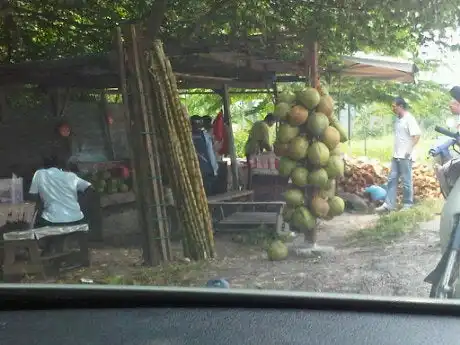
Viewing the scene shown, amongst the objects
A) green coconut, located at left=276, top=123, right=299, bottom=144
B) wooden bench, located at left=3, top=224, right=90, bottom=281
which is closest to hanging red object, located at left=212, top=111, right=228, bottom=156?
wooden bench, located at left=3, top=224, right=90, bottom=281

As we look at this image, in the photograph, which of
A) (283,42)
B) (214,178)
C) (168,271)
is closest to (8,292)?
(168,271)

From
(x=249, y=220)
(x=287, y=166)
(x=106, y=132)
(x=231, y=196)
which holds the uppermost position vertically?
(x=106, y=132)

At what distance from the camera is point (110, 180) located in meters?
9.47

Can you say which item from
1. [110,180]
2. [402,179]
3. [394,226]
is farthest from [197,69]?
[402,179]

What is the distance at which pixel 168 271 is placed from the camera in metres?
6.75

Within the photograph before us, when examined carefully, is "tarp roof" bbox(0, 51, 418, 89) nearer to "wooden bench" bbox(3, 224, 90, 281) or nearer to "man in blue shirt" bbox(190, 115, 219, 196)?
"man in blue shirt" bbox(190, 115, 219, 196)

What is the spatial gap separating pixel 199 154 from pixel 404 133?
3295mm

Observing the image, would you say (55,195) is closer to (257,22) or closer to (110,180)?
(110,180)

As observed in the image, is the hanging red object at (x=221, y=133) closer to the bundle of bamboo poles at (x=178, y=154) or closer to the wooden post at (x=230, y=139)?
the wooden post at (x=230, y=139)

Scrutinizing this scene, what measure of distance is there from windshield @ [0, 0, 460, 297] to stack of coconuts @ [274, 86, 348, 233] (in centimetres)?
2

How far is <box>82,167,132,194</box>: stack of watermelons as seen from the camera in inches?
362

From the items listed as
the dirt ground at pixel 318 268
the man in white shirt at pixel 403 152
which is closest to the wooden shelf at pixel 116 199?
the dirt ground at pixel 318 268

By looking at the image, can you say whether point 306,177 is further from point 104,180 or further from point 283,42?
point 104,180

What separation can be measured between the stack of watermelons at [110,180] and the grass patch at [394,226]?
3397 millimetres
